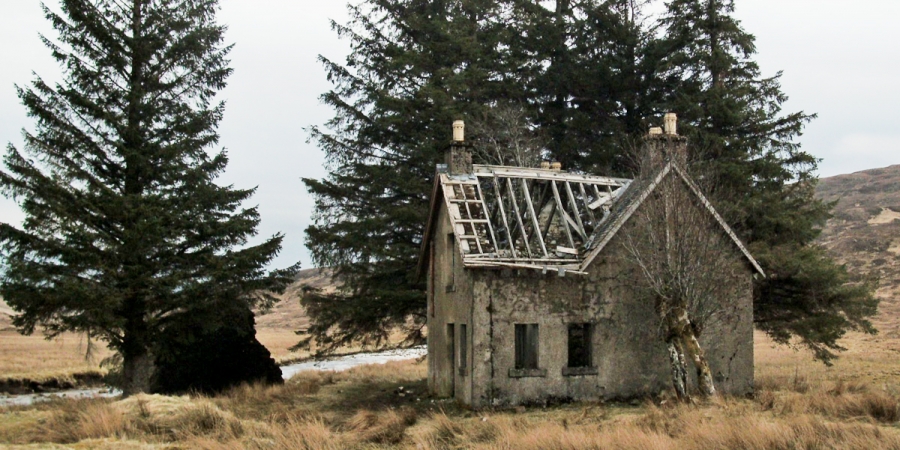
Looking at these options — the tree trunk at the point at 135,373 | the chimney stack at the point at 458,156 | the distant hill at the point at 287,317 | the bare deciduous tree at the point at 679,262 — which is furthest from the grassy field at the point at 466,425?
the distant hill at the point at 287,317

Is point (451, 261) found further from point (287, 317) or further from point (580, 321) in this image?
point (287, 317)

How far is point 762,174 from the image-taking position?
1120 inches

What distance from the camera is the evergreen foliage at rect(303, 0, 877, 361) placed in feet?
91.4

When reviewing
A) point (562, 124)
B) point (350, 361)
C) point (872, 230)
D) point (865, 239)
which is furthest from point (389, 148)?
point (872, 230)

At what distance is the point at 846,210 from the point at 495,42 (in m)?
88.5

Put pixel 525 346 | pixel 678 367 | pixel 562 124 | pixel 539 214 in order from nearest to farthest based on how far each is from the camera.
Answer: pixel 678 367, pixel 525 346, pixel 539 214, pixel 562 124

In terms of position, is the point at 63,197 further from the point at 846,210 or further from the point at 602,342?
the point at 846,210

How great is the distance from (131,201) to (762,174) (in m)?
21.3

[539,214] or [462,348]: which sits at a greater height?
[539,214]

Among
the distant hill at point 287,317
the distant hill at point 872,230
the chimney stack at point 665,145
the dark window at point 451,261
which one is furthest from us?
the distant hill at point 287,317

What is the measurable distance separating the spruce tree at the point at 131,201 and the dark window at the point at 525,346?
8389mm

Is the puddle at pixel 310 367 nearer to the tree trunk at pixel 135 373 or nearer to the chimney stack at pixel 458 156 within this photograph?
the tree trunk at pixel 135 373

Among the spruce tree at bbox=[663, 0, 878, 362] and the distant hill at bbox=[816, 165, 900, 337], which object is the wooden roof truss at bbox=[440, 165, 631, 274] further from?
the distant hill at bbox=[816, 165, 900, 337]

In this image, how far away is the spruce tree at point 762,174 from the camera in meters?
26.9
